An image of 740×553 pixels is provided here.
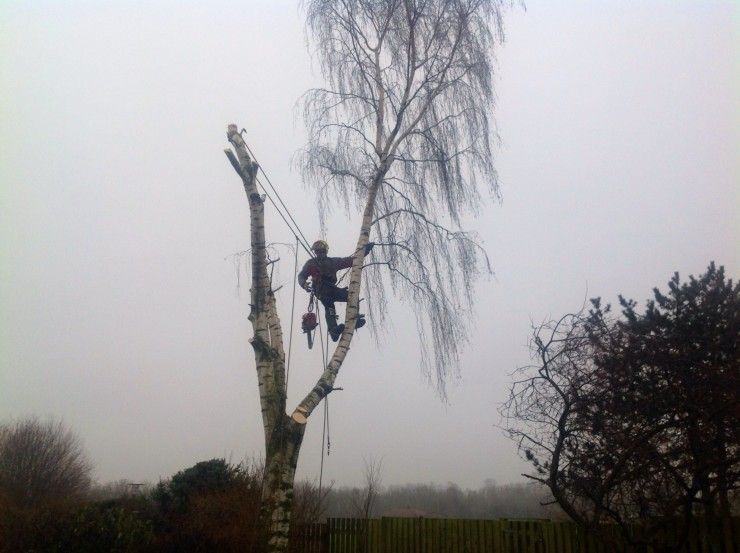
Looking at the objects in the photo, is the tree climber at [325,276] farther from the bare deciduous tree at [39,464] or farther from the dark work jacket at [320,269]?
→ the bare deciduous tree at [39,464]

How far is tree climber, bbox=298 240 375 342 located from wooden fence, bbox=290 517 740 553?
12.9ft

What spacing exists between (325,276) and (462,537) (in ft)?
16.0

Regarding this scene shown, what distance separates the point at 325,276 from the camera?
25.3ft

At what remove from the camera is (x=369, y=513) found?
11.2m

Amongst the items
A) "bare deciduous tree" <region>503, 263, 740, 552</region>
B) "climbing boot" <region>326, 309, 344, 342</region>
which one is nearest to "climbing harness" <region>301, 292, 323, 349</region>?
"climbing boot" <region>326, 309, 344, 342</region>

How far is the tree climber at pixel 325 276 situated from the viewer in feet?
25.2

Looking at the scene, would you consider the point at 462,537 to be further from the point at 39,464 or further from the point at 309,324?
the point at 39,464

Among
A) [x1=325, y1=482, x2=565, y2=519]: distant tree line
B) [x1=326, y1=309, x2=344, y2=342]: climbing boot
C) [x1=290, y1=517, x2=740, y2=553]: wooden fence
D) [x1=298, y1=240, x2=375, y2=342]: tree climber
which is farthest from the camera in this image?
[x1=325, y1=482, x2=565, y2=519]: distant tree line

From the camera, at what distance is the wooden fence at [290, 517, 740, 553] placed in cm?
716

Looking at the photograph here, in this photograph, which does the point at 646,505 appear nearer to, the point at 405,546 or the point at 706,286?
the point at 706,286

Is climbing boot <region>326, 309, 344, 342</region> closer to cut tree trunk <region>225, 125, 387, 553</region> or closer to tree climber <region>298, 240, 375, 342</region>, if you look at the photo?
tree climber <region>298, 240, 375, 342</region>

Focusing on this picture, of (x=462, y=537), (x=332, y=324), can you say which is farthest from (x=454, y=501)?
(x=332, y=324)

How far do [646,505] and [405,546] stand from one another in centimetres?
467

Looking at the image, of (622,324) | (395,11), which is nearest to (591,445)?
(622,324)
